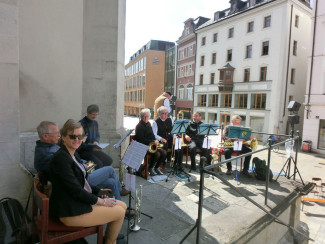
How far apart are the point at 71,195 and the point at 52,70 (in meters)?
2.80

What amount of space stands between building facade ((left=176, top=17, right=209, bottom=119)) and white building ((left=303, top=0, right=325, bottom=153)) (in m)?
15.3

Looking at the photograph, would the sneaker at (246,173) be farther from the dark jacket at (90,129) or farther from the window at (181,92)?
the window at (181,92)

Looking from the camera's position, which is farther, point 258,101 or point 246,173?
point 258,101

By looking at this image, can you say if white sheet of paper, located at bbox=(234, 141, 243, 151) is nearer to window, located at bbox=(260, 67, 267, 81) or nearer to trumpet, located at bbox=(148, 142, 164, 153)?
trumpet, located at bbox=(148, 142, 164, 153)

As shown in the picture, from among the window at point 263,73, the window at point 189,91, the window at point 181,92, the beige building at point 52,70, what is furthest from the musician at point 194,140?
the window at point 181,92

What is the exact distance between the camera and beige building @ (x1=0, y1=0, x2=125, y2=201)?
9.22 ft

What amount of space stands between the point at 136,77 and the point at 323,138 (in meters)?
41.1

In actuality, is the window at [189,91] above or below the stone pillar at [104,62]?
above

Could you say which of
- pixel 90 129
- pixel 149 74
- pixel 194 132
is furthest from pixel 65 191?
pixel 149 74

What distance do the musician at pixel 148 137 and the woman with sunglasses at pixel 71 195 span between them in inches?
112

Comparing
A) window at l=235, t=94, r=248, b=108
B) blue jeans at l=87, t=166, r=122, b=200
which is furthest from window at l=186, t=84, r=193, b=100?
blue jeans at l=87, t=166, r=122, b=200

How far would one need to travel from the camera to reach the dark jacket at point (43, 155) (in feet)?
8.84

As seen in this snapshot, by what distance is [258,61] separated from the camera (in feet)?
72.8

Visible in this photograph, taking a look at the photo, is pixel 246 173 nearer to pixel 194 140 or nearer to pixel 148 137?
pixel 194 140
